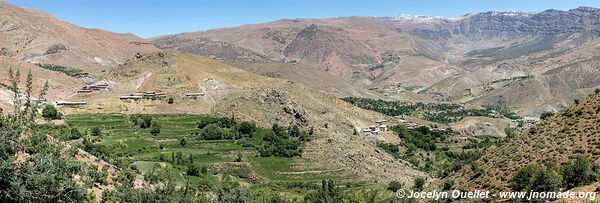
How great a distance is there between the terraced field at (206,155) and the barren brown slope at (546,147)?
30139 millimetres

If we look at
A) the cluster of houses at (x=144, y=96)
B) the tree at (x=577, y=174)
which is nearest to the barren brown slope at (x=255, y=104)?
the cluster of houses at (x=144, y=96)

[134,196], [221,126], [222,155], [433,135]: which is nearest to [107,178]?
[134,196]

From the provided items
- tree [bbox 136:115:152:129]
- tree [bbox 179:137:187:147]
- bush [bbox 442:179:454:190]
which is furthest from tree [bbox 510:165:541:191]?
tree [bbox 136:115:152:129]

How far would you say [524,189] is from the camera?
139 feet

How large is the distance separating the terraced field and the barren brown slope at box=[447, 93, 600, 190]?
30139 millimetres

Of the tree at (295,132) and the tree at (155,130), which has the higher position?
the tree at (155,130)

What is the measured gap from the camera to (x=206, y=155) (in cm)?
9219

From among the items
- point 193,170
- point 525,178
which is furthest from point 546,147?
point 193,170

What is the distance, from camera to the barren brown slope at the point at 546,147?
4959 cm

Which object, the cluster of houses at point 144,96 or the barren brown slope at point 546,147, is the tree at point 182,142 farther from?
the barren brown slope at point 546,147

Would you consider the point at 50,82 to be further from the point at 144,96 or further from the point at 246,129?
the point at 246,129

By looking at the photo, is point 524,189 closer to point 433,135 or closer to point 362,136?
point 362,136

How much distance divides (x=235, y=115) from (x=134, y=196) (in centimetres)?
8511

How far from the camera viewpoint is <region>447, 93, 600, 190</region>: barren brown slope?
49594 millimetres
